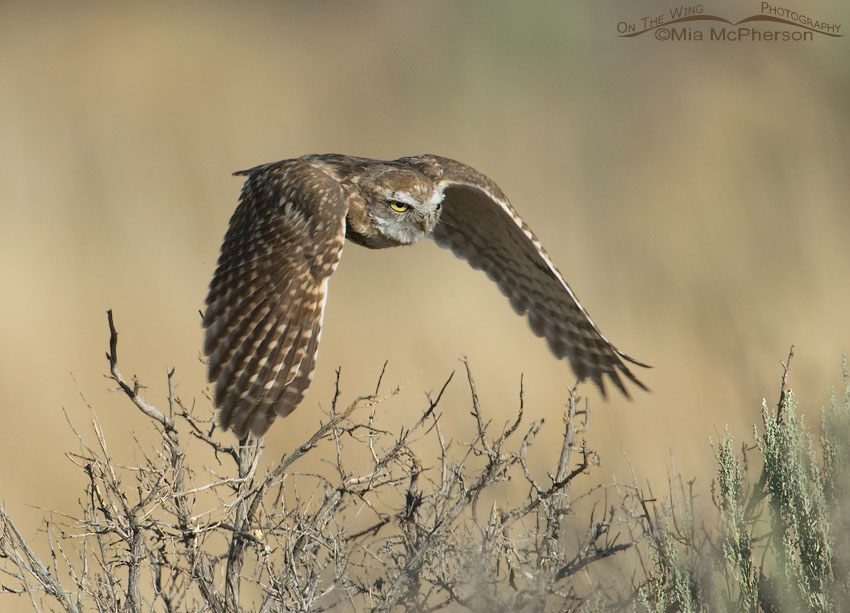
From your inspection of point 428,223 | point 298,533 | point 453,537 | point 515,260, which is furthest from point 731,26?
point 298,533

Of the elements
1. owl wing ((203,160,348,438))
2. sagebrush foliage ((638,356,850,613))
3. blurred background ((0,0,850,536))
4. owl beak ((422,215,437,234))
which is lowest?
sagebrush foliage ((638,356,850,613))

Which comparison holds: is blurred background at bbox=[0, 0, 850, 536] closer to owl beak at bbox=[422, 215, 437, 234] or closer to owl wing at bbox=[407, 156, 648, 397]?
owl wing at bbox=[407, 156, 648, 397]

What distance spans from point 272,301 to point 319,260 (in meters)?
0.26

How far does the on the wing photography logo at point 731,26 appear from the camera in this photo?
10.6 m

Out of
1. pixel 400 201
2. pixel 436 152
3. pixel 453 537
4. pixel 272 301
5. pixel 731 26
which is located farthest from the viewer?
pixel 731 26

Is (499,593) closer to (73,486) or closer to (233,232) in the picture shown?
(233,232)

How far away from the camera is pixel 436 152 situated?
10078 mm

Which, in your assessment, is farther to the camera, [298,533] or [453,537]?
[453,537]

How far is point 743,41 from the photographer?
35.1 ft

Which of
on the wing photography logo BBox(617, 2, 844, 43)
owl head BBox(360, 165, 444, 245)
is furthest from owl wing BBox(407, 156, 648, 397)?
on the wing photography logo BBox(617, 2, 844, 43)

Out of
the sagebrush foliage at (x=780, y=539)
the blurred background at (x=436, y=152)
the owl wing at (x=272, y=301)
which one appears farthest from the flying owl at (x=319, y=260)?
the sagebrush foliage at (x=780, y=539)

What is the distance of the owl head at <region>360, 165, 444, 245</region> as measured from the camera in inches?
200

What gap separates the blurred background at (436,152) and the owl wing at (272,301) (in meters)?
2.20

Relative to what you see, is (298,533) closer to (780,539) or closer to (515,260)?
(780,539)
